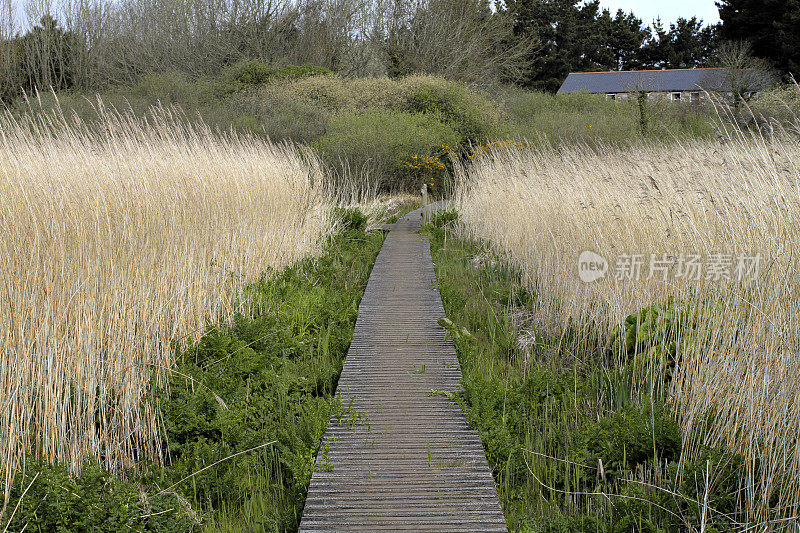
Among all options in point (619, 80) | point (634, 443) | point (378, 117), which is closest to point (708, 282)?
point (634, 443)

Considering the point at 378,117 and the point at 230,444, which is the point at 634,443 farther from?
the point at 378,117

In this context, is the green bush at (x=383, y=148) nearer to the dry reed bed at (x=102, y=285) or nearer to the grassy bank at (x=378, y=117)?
the grassy bank at (x=378, y=117)

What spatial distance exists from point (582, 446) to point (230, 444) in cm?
159

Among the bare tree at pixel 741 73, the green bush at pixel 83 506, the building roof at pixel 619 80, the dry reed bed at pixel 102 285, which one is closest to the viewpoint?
the green bush at pixel 83 506

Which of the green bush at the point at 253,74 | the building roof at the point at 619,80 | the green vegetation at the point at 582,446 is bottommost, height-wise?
the green vegetation at the point at 582,446

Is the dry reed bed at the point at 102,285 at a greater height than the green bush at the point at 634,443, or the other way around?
the dry reed bed at the point at 102,285

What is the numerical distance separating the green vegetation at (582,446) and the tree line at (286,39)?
22.4 meters

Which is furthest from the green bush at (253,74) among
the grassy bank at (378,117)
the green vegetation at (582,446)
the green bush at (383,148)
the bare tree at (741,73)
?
the green vegetation at (582,446)

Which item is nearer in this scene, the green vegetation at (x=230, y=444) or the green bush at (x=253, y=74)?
the green vegetation at (x=230, y=444)

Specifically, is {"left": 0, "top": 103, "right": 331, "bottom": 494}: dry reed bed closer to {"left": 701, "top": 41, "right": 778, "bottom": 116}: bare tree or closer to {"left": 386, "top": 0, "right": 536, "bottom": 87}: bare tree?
{"left": 386, "top": 0, "right": 536, "bottom": 87}: bare tree

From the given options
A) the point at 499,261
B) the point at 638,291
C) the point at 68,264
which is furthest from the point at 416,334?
the point at 499,261

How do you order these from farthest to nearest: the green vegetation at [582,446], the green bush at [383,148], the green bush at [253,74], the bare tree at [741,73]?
the bare tree at [741,73], the green bush at [253,74], the green bush at [383,148], the green vegetation at [582,446]

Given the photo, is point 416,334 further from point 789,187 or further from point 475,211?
point 475,211

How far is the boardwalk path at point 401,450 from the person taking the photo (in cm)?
229
